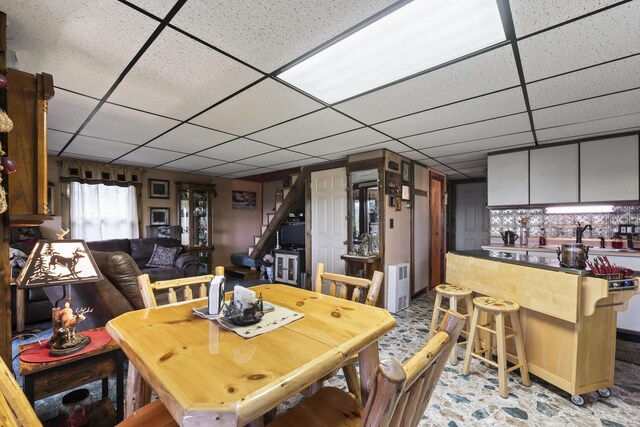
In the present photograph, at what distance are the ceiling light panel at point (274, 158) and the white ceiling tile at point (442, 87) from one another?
5.83 feet

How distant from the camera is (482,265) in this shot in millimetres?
2688

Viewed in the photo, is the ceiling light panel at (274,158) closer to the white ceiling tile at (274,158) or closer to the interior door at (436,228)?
the white ceiling tile at (274,158)

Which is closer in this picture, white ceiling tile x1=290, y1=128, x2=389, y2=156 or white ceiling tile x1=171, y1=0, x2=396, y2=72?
white ceiling tile x1=171, y1=0, x2=396, y2=72

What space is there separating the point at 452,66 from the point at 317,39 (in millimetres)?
871

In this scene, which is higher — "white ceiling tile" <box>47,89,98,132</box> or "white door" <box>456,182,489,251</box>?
"white ceiling tile" <box>47,89,98,132</box>

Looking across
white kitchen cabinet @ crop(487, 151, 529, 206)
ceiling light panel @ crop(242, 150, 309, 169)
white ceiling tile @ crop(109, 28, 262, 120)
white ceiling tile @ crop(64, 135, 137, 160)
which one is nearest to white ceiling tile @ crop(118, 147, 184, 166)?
white ceiling tile @ crop(64, 135, 137, 160)

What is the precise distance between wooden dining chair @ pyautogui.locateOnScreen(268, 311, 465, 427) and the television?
4.52 m

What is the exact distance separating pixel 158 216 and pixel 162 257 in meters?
1.10

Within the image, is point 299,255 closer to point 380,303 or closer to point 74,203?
point 380,303

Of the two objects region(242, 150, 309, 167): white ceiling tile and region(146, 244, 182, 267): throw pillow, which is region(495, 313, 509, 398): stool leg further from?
region(146, 244, 182, 267): throw pillow

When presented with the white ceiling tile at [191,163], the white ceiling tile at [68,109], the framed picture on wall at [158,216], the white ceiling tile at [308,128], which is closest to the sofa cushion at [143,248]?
the framed picture on wall at [158,216]

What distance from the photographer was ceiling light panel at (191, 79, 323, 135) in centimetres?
211

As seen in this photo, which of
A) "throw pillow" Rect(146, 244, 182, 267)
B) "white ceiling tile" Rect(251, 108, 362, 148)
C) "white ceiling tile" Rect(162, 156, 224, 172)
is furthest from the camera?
"throw pillow" Rect(146, 244, 182, 267)

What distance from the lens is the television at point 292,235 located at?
5.69m
